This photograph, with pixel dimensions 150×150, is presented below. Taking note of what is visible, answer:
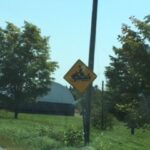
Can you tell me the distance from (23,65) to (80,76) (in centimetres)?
3799

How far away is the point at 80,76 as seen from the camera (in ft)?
65.3

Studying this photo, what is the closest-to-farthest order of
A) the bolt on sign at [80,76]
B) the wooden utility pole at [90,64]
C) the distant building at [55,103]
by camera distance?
the bolt on sign at [80,76], the wooden utility pole at [90,64], the distant building at [55,103]

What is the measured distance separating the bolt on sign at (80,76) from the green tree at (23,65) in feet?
122

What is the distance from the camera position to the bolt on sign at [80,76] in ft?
64.7

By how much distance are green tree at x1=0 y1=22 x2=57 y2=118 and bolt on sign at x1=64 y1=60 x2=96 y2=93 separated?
122 ft

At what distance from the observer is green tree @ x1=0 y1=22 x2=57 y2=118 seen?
188 ft

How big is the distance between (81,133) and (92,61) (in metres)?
2.79

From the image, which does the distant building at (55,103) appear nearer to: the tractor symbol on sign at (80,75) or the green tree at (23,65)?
the green tree at (23,65)

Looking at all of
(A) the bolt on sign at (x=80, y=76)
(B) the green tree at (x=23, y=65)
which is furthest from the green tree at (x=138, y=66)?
(B) the green tree at (x=23, y=65)

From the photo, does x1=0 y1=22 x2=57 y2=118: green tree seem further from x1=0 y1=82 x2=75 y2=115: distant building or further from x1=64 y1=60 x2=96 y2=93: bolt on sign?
x1=64 y1=60 x2=96 y2=93: bolt on sign

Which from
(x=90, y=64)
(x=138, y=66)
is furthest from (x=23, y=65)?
(x=138, y=66)

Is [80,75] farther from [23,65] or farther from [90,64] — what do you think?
[23,65]

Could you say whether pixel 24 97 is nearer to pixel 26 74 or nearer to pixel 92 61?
pixel 26 74

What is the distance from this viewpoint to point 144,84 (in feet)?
55.4
